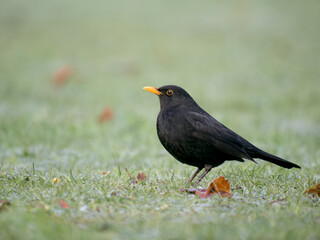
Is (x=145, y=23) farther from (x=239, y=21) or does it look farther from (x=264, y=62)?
(x=264, y=62)

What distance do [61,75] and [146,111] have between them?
13.9 feet

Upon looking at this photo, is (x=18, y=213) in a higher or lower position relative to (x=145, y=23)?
lower

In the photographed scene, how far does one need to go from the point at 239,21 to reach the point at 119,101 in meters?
11.3

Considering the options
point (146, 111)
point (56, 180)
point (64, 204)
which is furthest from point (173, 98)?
point (146, 111)

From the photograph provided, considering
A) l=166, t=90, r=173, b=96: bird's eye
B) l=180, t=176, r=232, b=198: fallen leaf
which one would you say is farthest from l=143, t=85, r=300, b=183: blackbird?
l=180, t=176, r=232, b=198: fallen leaf

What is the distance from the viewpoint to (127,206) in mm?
3293

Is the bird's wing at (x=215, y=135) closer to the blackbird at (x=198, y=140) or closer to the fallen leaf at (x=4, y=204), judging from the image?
the blackbird at (x=198, y=140)

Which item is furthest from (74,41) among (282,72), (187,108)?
(187,108)

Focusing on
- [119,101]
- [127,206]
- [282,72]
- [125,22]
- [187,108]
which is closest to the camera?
[127,206]

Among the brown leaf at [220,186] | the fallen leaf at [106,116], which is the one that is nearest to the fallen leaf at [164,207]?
the brown leaf at [220,186]

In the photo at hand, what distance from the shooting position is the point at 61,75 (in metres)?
12.9

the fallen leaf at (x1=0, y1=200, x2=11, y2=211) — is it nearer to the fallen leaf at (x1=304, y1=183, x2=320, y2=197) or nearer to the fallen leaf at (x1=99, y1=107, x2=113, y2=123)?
the fallen leaf at (x1=304, y1=183, x2=320, y2=197)

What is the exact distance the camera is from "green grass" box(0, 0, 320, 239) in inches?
120

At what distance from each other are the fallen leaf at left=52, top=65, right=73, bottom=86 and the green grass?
22 cm
